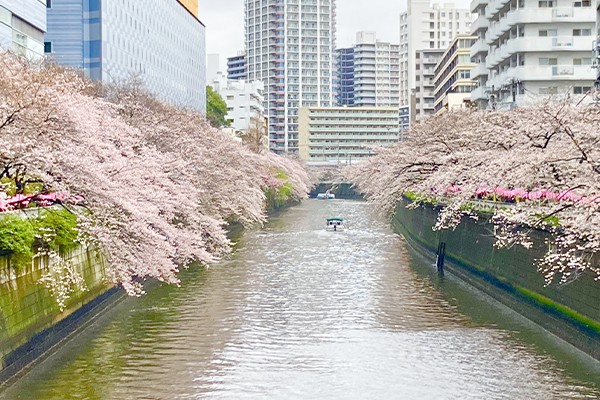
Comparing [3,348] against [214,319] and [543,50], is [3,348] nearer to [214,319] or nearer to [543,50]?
[214,319]

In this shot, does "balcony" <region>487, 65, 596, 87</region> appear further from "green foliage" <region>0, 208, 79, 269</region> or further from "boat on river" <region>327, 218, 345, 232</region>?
"green foliage" <region>0, 208, 79, 269</region>

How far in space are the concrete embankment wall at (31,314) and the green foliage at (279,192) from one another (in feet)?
155

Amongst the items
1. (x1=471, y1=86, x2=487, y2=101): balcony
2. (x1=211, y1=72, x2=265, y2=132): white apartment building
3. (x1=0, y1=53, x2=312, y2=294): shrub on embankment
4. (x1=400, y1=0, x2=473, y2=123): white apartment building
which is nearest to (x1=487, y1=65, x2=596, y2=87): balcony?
(x1=471, y1=86, x2=487, y2=101): balcony

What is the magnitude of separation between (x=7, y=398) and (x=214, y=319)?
871 centimetres

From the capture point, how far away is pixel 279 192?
77.0 m

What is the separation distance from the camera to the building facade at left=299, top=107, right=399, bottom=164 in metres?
168

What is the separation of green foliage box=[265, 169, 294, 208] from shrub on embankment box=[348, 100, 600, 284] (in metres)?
31.7

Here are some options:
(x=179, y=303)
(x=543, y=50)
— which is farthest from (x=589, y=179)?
(x=543, y=50)

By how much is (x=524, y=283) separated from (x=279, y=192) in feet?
176

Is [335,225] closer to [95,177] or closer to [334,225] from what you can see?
[334,225]

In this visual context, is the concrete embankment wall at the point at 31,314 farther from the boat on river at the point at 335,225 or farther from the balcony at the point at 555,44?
the balcony at the point at 555,44

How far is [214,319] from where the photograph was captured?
79.2 feet

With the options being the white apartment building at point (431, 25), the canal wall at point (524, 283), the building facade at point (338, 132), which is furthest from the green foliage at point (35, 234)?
the building facade at point (338, 132)

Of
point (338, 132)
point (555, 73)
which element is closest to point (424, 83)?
point (338, 132)
